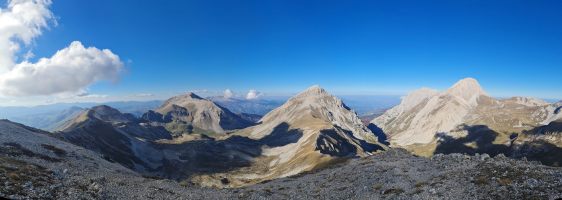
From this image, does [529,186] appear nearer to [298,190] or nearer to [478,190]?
[478,190]

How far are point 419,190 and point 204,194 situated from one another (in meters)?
35.4

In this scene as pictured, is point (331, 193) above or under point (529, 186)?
under

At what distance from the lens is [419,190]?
5241 centimetres

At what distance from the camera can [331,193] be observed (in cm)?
6381

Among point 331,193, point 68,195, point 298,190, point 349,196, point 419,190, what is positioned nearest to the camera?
point 68,195

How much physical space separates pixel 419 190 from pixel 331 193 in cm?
1570

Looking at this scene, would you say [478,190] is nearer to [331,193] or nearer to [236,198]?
[331,193]

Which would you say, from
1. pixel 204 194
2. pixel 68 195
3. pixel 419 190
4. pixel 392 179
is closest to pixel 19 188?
pixel 68 195

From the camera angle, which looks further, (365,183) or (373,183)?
(365,183)

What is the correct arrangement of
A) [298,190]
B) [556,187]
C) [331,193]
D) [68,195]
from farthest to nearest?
[298,190] → [331,193] → [68,195] → [556,187]

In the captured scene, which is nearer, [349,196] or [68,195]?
[68,195]

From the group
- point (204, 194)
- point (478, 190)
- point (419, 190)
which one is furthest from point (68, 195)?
→ point (478, 190)

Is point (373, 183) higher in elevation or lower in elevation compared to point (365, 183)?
higher

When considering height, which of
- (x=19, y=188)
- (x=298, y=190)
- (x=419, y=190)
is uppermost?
(x=19, y=188)
